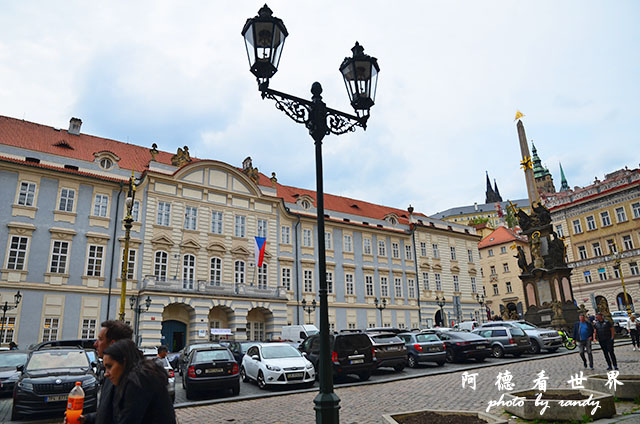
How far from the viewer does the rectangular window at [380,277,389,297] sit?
148 feet

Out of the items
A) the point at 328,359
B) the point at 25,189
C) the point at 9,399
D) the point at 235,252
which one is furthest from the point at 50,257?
the point at 328,359

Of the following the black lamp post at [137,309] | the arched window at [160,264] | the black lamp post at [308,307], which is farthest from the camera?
the black lamp post at [308,307]

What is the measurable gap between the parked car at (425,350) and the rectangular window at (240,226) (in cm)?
2098

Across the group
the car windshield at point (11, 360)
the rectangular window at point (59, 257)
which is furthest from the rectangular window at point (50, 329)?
the car windshield at point (11, 360)

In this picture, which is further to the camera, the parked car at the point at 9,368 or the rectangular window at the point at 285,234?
the rectangular window at the point at 285,234

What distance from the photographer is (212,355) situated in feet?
49.9

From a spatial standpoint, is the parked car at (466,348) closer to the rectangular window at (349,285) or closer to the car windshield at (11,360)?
the car windshield at (11,360)

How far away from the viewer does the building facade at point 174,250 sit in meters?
29.3

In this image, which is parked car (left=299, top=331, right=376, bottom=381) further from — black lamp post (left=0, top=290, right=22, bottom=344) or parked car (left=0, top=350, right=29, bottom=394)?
black lamp post (left=0, top=290, right=22, bottom=344)

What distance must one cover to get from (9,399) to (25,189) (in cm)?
1856

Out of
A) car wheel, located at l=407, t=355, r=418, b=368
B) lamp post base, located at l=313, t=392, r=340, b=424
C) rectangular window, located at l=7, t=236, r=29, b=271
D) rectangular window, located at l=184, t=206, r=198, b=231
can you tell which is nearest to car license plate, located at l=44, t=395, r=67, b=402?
lamp post base, located at l=313, t=392, r=340, b=424

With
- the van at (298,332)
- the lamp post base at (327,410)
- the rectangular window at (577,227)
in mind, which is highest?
the rectangular window at (577,227)

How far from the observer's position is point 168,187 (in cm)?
3528

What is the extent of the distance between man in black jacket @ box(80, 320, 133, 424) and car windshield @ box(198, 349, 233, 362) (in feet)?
37.6
